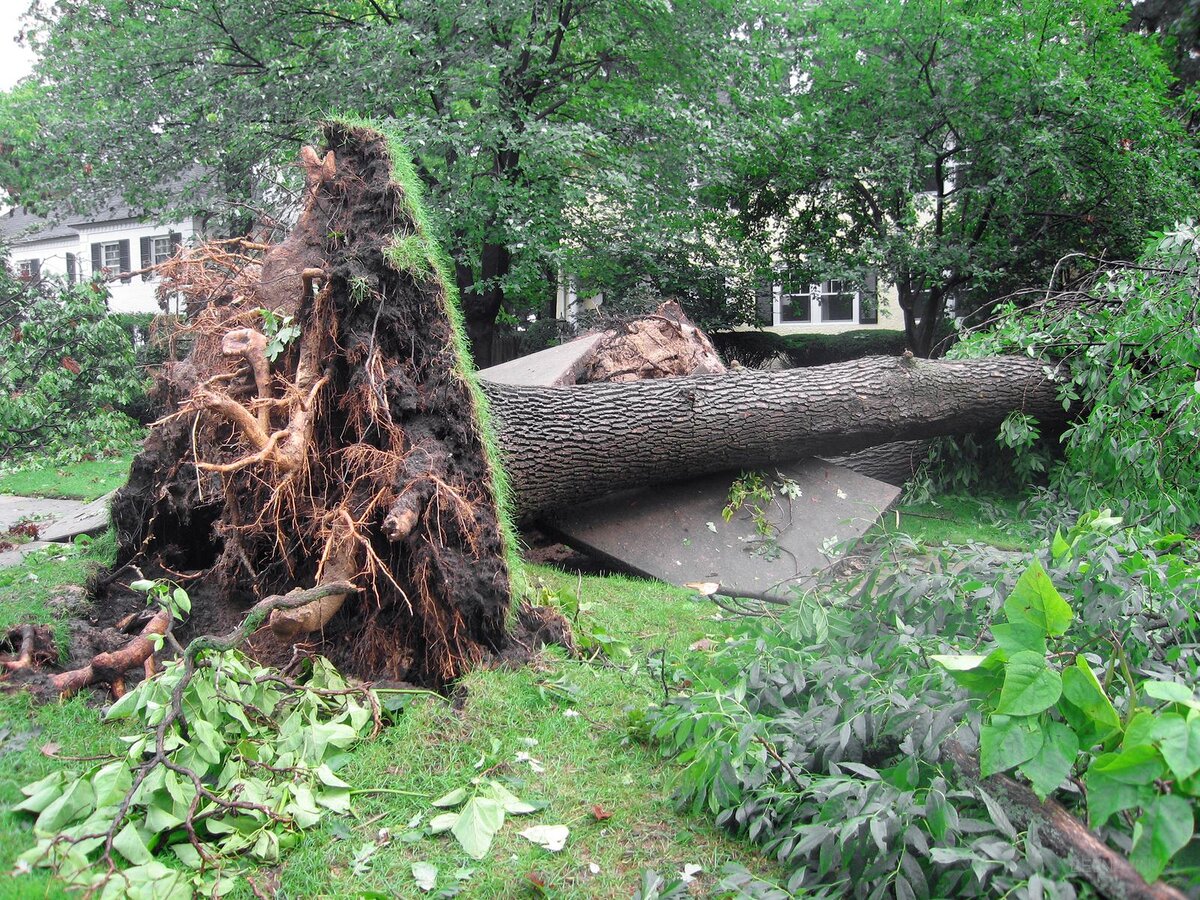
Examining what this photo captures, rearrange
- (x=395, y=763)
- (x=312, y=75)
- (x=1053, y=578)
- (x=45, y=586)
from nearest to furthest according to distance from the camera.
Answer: (x=1053, y=578)
(x=395, y=763)
(x=45, y=586)
(x=312, y=75)

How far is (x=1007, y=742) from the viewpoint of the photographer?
185 centimetres

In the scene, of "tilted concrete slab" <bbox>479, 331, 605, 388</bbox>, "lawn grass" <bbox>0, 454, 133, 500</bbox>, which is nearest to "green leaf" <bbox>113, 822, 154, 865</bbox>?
"tilted concrete slab" <bbox>479, 331, 605, 388</bbox>

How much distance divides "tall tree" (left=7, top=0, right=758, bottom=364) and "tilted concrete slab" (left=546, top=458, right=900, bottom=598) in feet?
18.0

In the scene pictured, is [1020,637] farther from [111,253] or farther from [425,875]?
[111,253]

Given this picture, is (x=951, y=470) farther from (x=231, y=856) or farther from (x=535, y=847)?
(x=231, y=856)

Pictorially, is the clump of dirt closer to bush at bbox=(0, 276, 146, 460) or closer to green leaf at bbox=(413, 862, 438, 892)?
bush at bbox=(0, 276, 146, 460)

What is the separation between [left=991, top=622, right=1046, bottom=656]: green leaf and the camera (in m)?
1.94

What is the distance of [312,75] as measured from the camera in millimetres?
10828

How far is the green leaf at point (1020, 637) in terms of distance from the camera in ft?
6.37

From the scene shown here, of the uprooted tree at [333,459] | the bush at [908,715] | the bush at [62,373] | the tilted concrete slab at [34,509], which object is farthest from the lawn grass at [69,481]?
the bush at [908,715]

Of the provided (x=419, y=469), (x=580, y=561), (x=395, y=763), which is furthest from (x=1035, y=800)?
(x=580, y=561)

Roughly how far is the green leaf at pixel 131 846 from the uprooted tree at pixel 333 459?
0.72 metres

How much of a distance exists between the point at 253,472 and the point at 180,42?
10.7m

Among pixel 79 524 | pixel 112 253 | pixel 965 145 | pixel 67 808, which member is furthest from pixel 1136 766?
pixel 112 253
